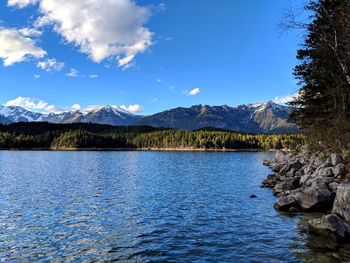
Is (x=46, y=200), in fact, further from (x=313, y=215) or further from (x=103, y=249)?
(x=313, y=215)

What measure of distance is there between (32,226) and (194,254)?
12.6 meters

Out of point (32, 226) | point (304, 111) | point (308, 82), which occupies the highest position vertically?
point (308, 82)

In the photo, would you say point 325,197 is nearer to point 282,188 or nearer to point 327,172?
point 327,172

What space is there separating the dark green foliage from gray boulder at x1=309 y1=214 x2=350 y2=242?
1077 centimetres

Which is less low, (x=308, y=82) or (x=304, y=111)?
(x=308, y=82)

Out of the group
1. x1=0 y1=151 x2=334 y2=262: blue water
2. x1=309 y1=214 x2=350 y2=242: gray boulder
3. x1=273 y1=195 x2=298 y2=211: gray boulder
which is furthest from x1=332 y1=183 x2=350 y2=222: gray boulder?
x1=273 y1=195 x2=298 y2=211: gray boulder

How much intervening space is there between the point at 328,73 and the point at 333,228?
2229 cm

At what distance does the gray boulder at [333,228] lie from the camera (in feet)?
69.8

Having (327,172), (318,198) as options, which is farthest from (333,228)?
(327,172)

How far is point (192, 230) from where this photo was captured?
984 inches

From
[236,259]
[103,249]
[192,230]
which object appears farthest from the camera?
[192,230]

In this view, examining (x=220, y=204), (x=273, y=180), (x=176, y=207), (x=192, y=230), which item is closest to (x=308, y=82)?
(x=273, y=180)

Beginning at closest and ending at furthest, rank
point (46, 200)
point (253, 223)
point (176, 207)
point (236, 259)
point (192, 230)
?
point (236, 259) < point (192, 230) < point (253, 223) < point (176, 207) < point (46, 200)

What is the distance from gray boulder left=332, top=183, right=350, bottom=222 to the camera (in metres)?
23.5
